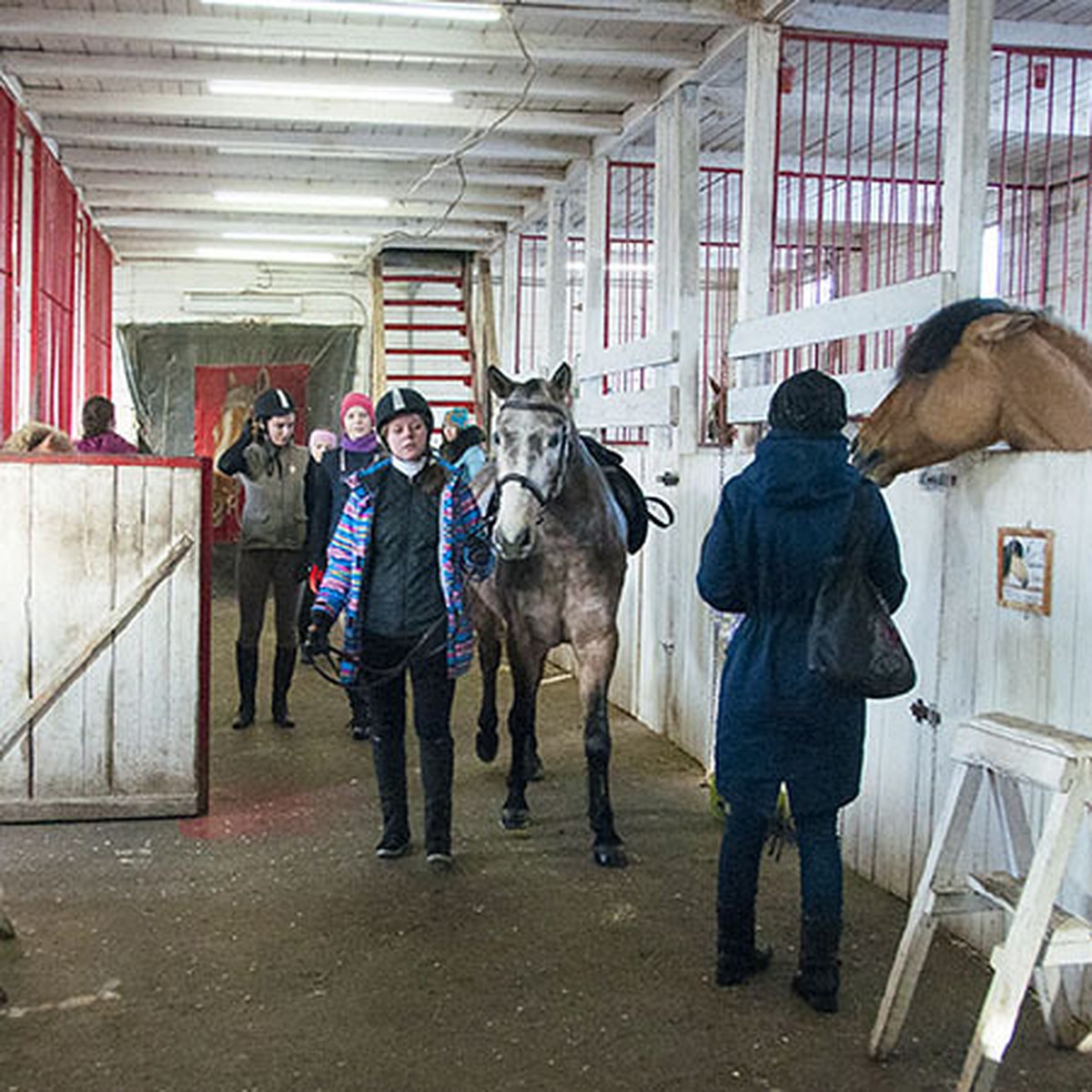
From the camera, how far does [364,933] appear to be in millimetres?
3590

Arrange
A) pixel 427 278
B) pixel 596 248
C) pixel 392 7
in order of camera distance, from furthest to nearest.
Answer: pixel 427 278 → pixel 596 248 → pixel 392 7

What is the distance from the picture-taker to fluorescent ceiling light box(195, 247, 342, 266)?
477 inches

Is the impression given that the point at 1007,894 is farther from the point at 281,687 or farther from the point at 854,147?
the point at 854,147

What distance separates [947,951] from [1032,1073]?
70 centimetres

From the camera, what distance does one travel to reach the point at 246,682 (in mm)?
6293

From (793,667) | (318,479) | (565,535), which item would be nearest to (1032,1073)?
(793,667)

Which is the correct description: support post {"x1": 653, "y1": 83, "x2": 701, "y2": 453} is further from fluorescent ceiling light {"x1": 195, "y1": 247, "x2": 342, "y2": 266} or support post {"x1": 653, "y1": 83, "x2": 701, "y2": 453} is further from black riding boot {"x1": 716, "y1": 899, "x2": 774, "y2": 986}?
fluorescent ceiling light {"x1": 195, "y1": 247, "x2": 342, "y2": 266}

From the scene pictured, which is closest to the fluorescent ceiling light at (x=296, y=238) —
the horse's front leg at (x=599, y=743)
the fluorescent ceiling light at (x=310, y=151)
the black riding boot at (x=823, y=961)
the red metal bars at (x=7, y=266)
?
the fluorescent ceiling light at (x=310, y=151)

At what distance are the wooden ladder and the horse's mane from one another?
1.17m

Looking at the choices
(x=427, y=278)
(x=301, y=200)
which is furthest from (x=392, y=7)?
(x=427, y=278)

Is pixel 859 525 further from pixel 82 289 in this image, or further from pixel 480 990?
pixel 82 289

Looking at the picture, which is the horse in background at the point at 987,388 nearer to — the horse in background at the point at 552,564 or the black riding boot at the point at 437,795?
the horse in background at the point at 552,564

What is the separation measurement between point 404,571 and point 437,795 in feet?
2.56

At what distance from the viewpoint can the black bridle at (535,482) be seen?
418 cm
